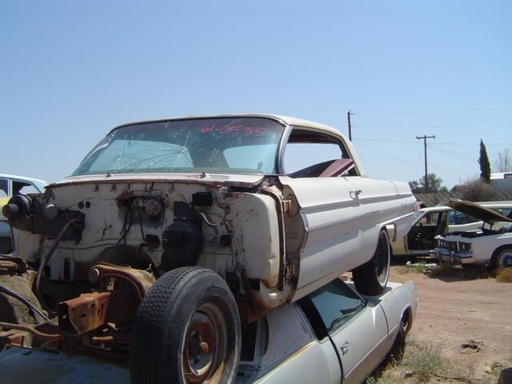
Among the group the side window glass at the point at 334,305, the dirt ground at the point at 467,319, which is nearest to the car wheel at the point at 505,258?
the dirt ground at the point at 467,319

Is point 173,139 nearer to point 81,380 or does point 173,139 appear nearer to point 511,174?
point 81,380

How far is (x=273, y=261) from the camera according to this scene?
10.1 ft

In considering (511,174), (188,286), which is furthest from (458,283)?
(511,174)

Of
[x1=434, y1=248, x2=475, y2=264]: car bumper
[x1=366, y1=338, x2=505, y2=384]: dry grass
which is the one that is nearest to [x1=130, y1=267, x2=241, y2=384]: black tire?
[x1=366, y1=338, x2=505, y2=384]: dry grass

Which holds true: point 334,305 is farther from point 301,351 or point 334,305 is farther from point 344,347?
point 301,351

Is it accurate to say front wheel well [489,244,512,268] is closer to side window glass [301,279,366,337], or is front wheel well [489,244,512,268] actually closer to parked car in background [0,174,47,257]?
side window glass [301,279,366,337]

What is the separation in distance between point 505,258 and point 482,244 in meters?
0.61

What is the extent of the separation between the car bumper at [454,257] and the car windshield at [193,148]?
9.80 meters

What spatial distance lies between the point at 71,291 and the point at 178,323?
1584 millimetres

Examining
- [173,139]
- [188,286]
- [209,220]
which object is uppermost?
[173,139]

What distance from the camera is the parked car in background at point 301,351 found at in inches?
112

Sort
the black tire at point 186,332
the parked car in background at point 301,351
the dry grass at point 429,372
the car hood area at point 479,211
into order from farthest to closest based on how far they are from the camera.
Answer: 1. the car hood area at point 479,211
2. the dry grass at point 429,372
3. the parked car in background at point 301,351
4. the black tire at point 186,332

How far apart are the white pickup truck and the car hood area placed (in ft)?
28.3

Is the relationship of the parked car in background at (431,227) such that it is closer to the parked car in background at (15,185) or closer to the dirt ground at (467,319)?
the dirt ground at (467,319)
